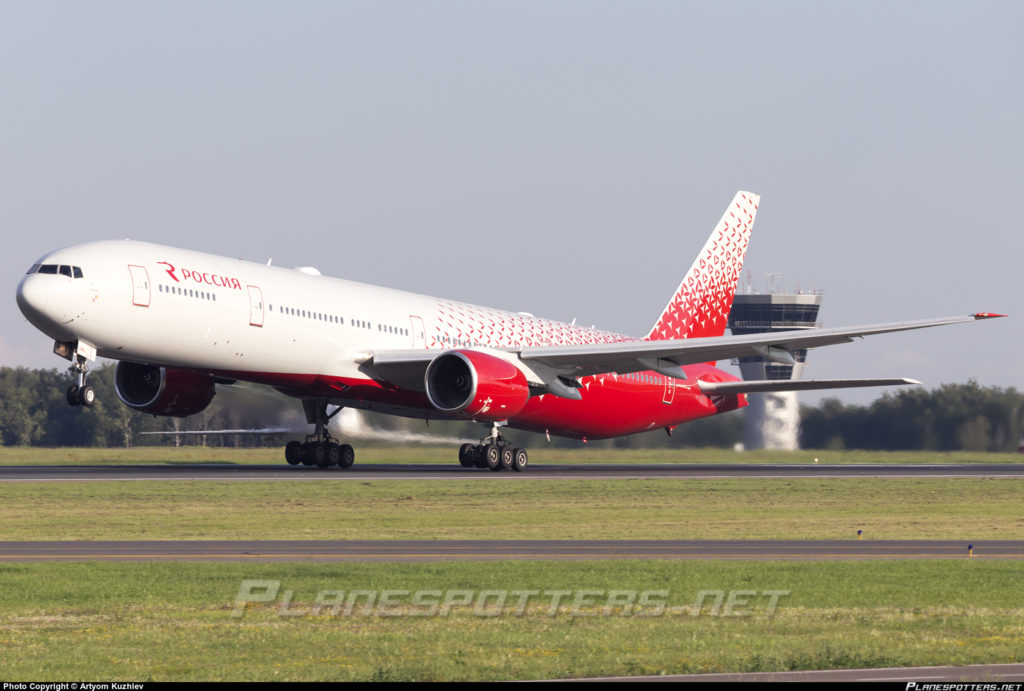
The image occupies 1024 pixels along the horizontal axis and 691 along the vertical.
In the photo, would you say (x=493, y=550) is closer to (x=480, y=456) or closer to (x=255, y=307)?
(x=255, y=307)

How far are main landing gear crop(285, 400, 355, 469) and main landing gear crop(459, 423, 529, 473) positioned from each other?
3.95 meters

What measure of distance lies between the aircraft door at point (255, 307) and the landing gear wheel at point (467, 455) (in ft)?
31.5

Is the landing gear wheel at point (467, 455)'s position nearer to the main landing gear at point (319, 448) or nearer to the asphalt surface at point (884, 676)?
the main landing gear at point (319, 448)

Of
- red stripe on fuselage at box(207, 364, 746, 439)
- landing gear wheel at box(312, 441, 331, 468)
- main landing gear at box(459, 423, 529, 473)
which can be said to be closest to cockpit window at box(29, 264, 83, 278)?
red stripe on fuselage at box(207, 364, 746, 439)

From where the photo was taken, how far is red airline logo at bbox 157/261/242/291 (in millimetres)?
34969

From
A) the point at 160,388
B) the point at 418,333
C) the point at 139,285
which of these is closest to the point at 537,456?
the point at 418,333

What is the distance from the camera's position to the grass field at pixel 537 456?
158ft

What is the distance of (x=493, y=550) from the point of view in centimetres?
1978

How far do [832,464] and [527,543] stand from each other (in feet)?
110

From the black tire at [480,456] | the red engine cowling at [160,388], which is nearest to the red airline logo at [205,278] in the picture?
the red engine cowling at [160,388]

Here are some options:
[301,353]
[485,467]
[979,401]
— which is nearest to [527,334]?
[485,467]

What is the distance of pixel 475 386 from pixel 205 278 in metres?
8.21

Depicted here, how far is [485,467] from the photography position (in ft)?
143

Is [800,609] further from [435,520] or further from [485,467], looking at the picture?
[485,467]
